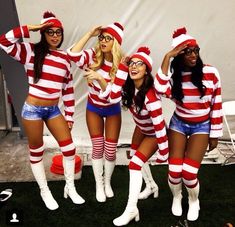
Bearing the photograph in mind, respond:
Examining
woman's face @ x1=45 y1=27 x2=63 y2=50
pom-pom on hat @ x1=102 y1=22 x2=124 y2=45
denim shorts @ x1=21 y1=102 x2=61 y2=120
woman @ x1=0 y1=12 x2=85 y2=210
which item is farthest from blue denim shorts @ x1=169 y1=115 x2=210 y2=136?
woman's face @ x1=45 y1=27 x2=63 y2=50

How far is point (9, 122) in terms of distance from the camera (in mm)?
5523

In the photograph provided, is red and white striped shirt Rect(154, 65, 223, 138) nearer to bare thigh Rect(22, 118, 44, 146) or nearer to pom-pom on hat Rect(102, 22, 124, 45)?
pom-pom on hat Rect(102, 22, 124, 45)

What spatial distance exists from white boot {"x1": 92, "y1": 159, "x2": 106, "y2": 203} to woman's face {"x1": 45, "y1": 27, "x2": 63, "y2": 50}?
124 cm

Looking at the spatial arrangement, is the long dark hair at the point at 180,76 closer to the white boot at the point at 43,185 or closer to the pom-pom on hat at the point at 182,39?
the pom-pom on hat at the point at 182,39

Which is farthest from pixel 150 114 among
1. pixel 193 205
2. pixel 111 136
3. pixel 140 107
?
pixel 193 205

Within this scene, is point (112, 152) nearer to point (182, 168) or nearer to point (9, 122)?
point (182, 168)

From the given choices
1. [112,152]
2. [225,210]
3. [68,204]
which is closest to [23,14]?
[112,152]

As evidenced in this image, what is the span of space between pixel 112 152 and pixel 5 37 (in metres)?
1.49

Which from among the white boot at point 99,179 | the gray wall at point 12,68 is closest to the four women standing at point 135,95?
the white boot at point 99,179

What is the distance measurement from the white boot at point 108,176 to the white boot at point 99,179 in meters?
0.05

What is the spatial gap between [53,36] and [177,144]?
4.84 ft

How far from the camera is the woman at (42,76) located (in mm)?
3342

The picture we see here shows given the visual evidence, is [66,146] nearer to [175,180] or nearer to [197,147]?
[175,180]

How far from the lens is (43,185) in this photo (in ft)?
12.1
